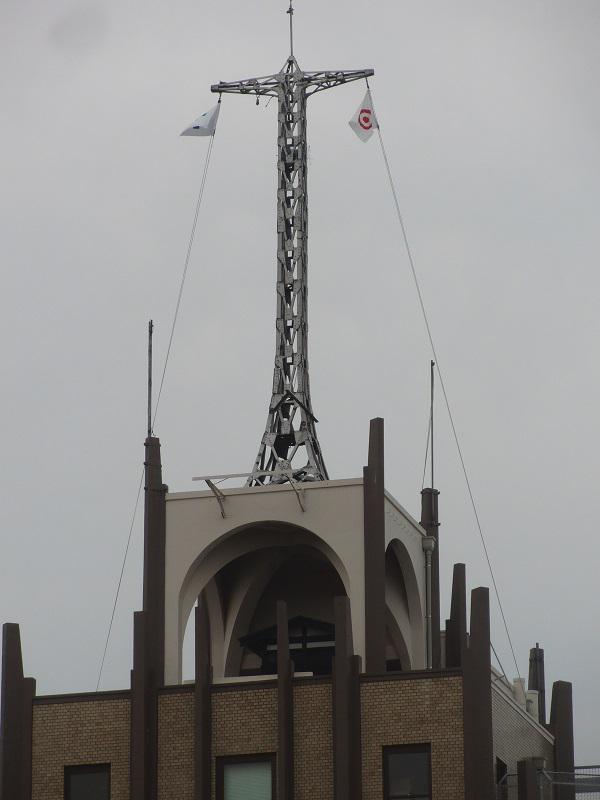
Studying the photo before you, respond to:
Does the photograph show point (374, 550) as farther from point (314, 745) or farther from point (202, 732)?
point (202, 732)

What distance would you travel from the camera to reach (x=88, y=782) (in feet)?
193

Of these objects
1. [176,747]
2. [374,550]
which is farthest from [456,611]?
[176,747]

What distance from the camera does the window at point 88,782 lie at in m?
58.7

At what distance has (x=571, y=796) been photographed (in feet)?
202

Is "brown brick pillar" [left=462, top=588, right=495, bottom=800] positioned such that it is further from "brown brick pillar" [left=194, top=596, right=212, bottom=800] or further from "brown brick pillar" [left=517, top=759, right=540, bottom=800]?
"brown brick pillar" [left=194, top=596, right=212, bottom=800]

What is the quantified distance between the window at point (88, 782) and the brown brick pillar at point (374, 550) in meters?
7.90

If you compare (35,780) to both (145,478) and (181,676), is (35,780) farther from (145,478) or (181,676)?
(145,478)

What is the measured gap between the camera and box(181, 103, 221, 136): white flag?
70000mm

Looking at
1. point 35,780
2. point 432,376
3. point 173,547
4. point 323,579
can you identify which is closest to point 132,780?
point 35,780

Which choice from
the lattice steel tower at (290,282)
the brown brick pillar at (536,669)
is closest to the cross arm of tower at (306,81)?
the lattice steel tower at (290,282)

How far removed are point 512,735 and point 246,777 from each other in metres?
8.19

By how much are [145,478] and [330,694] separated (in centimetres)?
947

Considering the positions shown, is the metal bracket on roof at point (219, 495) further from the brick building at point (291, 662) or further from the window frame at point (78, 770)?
the window frame at point (78, 770)

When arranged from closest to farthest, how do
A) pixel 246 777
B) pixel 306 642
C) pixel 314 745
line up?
pixel 314 745 < pixel 246 777 < pixel 306 642
